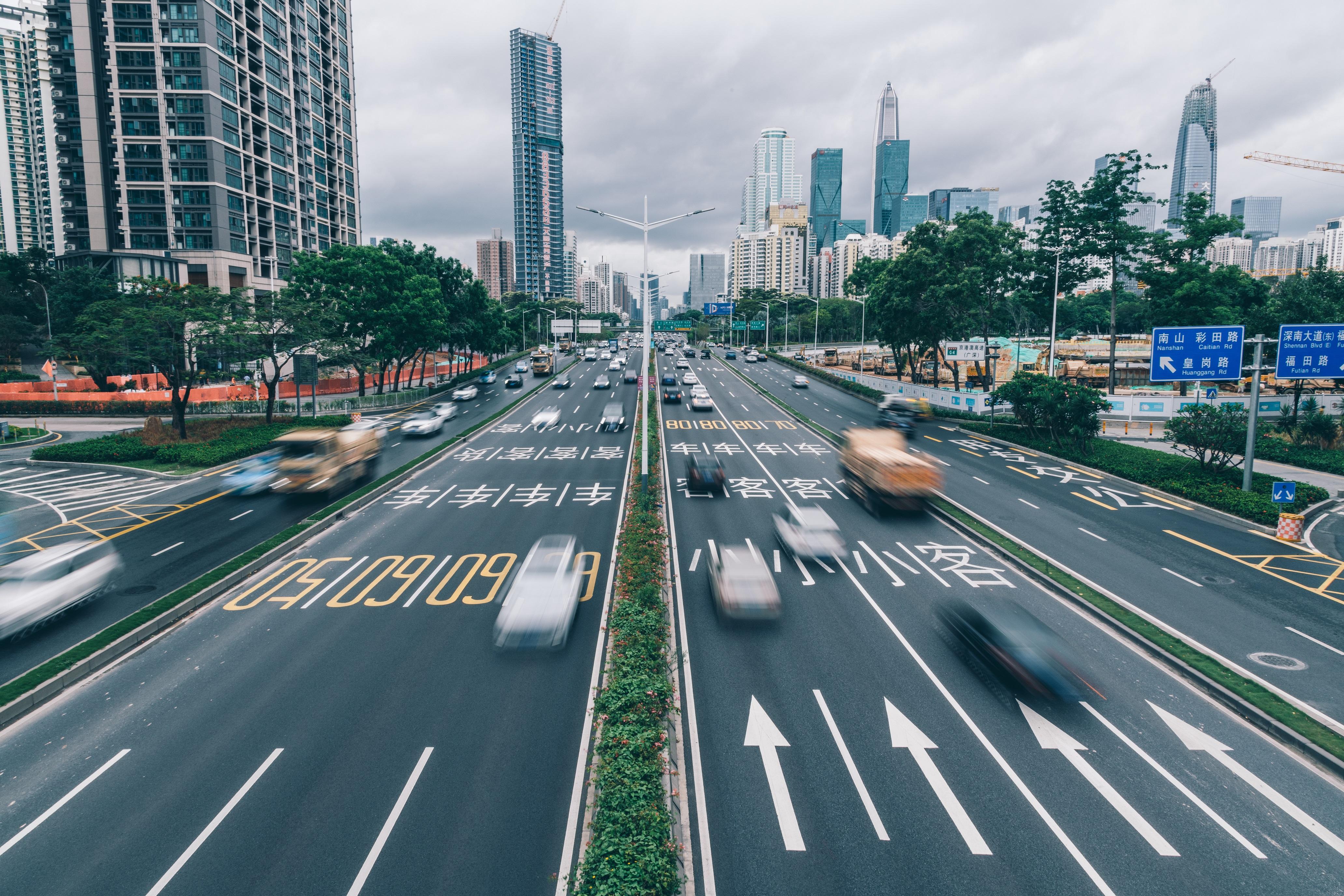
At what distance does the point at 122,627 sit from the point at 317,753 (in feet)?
27.5

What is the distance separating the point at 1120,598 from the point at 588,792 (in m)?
16.2

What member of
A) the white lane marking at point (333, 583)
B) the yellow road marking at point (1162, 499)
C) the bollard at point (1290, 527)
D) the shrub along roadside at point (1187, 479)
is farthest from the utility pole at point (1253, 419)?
the white lane marking at point (333, 583)

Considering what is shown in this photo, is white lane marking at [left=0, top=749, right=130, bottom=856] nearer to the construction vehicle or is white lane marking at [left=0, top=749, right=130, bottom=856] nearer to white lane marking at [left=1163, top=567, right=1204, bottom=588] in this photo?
white lane marking at [left=1163, top=567, right=1204, bottom=588]

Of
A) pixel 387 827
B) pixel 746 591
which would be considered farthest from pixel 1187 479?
pixel 387 827

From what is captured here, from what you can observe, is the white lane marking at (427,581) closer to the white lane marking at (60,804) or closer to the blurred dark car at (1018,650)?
the white lane marking at (60,804)

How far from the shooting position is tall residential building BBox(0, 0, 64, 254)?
497 feet

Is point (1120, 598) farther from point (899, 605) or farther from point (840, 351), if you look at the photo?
point (840, 351)

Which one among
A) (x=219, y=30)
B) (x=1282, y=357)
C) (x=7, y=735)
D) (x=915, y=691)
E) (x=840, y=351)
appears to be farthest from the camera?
(x=840, y=351)

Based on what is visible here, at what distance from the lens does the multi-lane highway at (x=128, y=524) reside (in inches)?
647

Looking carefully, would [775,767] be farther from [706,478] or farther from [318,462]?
[318,462]

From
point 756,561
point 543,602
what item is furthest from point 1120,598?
point 543,602

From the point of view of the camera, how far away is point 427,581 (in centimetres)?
1958

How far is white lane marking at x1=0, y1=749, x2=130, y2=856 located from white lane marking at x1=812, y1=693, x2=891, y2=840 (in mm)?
12526

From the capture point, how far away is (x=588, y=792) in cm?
1044
